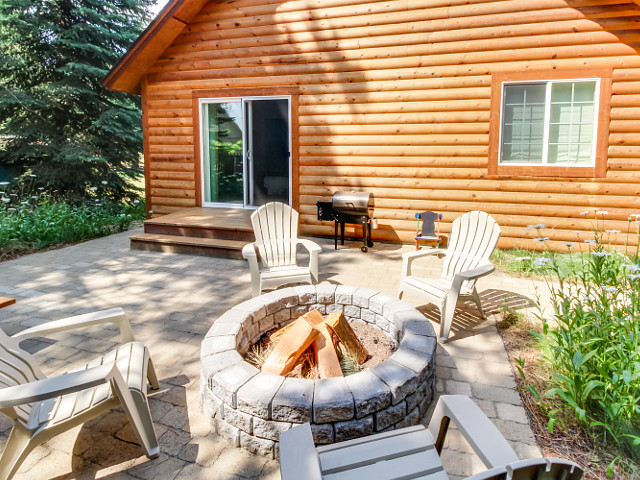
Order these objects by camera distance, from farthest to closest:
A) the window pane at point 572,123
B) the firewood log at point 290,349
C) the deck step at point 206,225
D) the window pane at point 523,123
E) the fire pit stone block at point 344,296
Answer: the deck step at point 206,225 → the window pane at point 523,123 → the window pane at point 572,123 → the fire pit stone block at point 344,296 → the firewood log at point 290,349

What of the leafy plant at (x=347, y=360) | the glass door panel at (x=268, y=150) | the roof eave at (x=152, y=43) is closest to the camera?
the leafy plant at (x=347, y=360)

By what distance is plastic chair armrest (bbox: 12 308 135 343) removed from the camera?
228cm

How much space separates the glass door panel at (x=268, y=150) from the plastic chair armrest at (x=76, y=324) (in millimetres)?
5190

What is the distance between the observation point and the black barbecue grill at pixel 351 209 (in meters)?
6.05

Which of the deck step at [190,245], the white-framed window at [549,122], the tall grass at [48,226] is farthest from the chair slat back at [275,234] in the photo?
the tall grass at [48,226]

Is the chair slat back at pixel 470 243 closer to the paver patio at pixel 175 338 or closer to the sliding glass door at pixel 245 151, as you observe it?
the paver patio at pixel 175 338

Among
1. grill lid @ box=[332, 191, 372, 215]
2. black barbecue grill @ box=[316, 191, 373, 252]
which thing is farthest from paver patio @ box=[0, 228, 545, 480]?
grill lid @ box=[332, 191, 372, 215]

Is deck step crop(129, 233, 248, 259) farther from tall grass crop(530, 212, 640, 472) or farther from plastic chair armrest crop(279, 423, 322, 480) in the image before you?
plastic chair armrest crop(279, 423, 322, 480)

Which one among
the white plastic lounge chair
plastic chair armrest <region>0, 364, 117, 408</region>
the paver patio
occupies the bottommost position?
the paver patio

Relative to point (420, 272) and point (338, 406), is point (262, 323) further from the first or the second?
point (420, 272)

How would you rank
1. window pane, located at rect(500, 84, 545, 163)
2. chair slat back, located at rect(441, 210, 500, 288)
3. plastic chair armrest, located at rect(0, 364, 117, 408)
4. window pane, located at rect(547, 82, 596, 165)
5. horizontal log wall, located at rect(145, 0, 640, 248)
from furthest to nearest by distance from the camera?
window pane, located at rect(500, 84, 545, 163) < window pane, located at rect(547, 82, 596, 165) < horizontal log wall, located at rect(145, 0, 640, 248) < chair slat back, located at rect(441, 210, 500, 288) < plastic chair armrest, located at rect(0, 364, 117, 408)

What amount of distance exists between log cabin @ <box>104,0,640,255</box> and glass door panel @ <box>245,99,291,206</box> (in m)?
0.03

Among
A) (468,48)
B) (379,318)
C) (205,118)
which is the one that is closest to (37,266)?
(205,118)

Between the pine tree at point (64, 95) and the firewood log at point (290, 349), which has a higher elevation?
the pine tree at point (64, 95)
